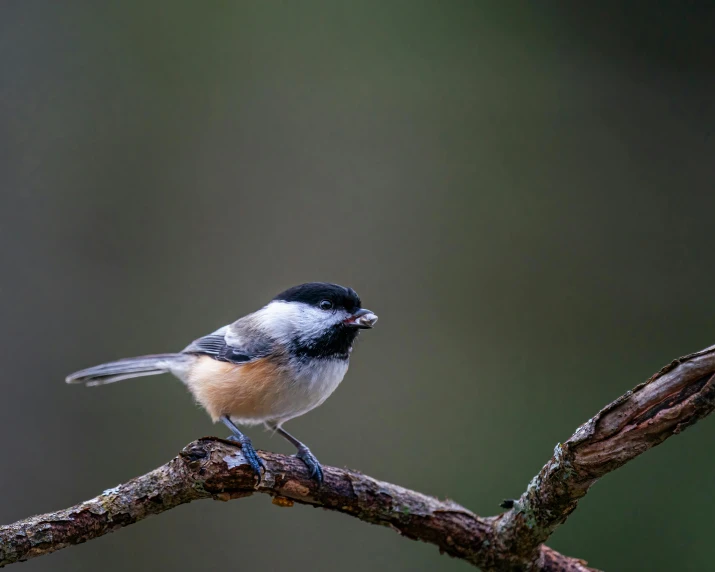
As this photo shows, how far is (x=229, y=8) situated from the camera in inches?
145

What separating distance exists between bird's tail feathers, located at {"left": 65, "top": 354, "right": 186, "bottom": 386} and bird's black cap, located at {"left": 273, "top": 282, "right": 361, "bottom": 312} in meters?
0.53

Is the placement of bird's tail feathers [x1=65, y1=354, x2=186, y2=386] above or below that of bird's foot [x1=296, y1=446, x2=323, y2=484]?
above

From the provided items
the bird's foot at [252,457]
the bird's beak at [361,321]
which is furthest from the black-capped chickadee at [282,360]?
the bird's foot at [252,457]

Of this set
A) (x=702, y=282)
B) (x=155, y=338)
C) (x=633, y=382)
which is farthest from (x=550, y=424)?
(x=155, y=338)

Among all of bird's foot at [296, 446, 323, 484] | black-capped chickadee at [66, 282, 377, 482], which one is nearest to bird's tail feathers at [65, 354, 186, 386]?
black-capped chickadee at [66, 282, 377, 482]

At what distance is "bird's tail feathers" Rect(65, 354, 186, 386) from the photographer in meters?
2.16

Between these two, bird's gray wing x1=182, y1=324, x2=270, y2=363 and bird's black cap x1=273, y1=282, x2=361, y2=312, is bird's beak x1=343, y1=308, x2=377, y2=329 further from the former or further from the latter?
bird's gray wing x1=182, y1=324, x2=270, y2=363

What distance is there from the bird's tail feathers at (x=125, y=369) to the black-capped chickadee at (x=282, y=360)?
0.04m

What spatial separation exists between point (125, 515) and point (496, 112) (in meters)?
3.05

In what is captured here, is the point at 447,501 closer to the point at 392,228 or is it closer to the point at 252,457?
the point at 252,457

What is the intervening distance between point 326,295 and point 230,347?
14.1 inches

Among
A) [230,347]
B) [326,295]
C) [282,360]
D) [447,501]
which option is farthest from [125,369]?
[447,501]

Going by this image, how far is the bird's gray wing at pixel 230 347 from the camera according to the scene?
1917 millimetres

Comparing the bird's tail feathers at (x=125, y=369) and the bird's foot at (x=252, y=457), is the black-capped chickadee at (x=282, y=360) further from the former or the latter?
the bird's foot at (x=252, y=457)
